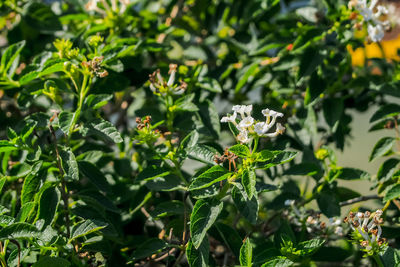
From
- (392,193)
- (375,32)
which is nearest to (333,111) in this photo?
(375,32)

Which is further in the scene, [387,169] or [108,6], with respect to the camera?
[108,6]

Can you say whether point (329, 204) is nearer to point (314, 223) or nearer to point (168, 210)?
point (314, 223)

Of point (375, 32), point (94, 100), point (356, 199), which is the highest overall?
point (375, 32)

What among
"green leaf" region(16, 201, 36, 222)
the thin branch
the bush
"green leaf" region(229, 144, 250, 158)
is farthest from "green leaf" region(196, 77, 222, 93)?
"green leaf" region(16, 201, 36, 222)

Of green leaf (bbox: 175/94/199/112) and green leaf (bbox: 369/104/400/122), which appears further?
green leaf (bbox: 369/104/400/122)

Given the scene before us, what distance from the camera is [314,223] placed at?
1330mm

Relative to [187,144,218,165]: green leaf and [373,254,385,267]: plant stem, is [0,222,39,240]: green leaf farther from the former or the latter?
[373,254,385,267]: plant stem

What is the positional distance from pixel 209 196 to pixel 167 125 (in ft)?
1.02

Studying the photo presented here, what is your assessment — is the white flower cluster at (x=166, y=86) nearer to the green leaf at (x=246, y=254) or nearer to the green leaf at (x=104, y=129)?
the green leaf at (x=104, y=129)

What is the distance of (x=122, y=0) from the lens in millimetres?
1522

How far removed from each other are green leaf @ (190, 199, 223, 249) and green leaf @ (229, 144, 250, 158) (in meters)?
0.14

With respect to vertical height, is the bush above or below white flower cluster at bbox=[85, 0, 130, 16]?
below

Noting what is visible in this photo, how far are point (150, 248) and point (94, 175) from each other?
0.79 feet

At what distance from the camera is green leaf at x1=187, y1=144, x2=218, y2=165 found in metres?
1.16
